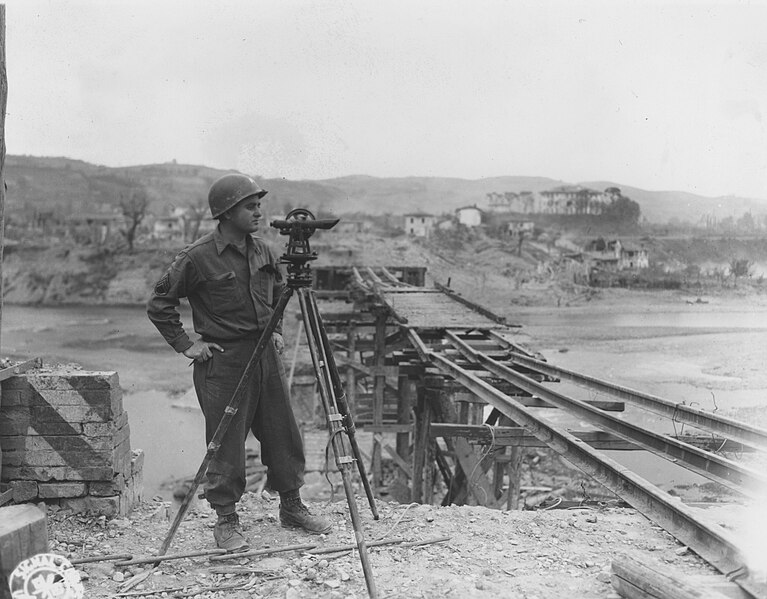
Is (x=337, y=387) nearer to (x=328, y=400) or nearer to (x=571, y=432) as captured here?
(x=328, y=400)

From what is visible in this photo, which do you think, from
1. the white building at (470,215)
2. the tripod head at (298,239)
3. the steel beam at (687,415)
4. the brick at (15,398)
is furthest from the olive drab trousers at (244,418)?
the white building at (470,215)

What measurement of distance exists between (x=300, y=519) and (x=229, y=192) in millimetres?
1898

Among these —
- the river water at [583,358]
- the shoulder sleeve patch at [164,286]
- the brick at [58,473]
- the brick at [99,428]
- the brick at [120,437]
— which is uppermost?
the shoulder sleeve patch at [164,286]

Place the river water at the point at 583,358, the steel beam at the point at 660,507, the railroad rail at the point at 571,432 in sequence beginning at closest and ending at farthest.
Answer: the steel beam at the point at 660,507, the railroad rail at the point at 571,432, the river water at the point at 583,358

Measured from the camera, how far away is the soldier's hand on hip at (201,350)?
350cm

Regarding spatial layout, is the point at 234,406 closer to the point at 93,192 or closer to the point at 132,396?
the point at 132,396

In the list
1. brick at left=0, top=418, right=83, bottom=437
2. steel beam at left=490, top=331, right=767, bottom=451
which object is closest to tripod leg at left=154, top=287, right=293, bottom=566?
brick at left=0, top=418, right=83, bottom=437

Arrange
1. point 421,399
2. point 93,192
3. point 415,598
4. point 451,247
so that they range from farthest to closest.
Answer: point 93,192 → point 451,247 → point 421,399 → point 415,598

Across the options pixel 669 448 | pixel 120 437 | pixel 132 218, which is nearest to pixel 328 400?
pixel 120 437

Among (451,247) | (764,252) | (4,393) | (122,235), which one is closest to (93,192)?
(122,235)

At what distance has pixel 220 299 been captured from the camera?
3580mm

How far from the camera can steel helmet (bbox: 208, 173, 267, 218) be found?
355cm

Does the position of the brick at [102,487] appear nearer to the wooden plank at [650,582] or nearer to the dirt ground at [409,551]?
the dirt ground at [409,551]

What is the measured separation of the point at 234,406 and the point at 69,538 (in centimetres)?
132
